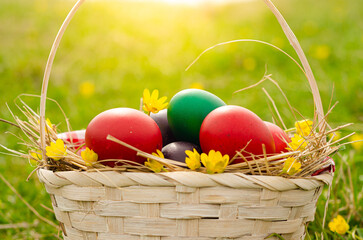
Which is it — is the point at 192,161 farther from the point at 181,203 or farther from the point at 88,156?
the point at 88,156

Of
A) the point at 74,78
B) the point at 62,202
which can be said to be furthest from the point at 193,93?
the point at 74,78

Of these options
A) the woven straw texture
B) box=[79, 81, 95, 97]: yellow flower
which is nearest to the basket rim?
the woven straw texture

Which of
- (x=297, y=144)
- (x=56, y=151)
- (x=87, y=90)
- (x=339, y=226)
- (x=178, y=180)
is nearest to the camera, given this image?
(x=178, y=180)

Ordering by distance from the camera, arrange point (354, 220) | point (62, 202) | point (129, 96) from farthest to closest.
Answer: point (129, 96)
point (354, 220)
point (62, 202)

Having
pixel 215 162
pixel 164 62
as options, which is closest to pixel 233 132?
pixel 215 162

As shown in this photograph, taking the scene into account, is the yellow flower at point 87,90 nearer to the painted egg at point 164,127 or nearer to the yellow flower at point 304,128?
the painted egg at point 164,127

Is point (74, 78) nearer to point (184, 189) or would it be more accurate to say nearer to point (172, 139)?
point (172, 139)

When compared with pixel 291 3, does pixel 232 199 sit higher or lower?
lower
